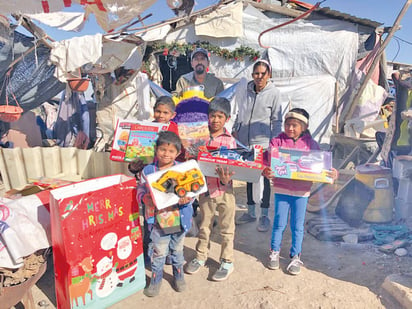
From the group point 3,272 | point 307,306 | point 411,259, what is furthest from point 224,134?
point 411,259

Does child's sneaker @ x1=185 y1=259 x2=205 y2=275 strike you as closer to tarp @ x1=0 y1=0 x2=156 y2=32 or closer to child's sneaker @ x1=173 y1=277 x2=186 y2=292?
child's sneaker @ x1=173 y1=277 x2=186 y2=292

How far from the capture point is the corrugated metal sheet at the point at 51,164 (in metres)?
3.89

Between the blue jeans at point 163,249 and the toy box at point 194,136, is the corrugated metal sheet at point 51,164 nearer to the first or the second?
the toy box at point 194,136

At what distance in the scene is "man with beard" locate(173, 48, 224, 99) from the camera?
12.7ft

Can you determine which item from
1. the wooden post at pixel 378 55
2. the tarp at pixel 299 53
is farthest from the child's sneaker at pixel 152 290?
the wooden post at pixel 378 55

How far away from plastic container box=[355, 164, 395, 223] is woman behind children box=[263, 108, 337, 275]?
1612mm

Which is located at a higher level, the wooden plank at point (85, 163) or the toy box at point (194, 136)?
the toy box at point (194, 136)

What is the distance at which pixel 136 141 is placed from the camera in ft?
8.83

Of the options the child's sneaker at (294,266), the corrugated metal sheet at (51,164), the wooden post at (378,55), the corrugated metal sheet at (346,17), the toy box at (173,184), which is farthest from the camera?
the corrugated metal sheet at (346,17)

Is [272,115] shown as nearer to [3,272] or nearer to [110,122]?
[3,272]

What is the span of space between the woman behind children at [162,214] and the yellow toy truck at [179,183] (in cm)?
12

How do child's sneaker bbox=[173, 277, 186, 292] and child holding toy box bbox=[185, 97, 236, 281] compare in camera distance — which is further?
child holding toy box bbox=[185, 97, 236, 281]

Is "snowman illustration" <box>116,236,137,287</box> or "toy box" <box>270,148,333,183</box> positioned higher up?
"toy box" <box>270,148,333,183</box>

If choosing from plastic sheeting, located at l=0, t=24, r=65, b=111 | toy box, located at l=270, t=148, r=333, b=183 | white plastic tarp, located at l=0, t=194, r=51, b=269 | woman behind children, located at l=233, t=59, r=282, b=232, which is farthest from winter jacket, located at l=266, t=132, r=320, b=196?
plastic sheeting, located at l=0, t=24, r=65, b=111
